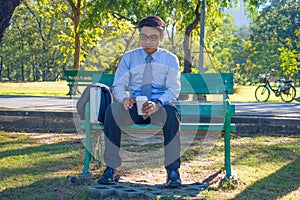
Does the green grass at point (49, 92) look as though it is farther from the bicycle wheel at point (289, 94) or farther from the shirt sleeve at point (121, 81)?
the shirt sleeve at point (121, 81)

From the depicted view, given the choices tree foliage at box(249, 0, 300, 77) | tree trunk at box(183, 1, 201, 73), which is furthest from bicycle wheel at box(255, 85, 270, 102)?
tree foliage at box(249, 0, 300, 77)

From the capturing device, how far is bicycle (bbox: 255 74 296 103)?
18750mm

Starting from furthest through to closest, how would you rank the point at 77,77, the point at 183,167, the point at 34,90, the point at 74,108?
the point at 34,90 → the point at 77,77 → the point at 74,108 → the point at 183,167

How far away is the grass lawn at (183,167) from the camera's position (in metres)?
3.84

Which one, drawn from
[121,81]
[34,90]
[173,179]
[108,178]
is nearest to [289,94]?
[34,90]

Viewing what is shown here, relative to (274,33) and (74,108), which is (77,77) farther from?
(274,33)

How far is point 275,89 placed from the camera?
19891 millimetres

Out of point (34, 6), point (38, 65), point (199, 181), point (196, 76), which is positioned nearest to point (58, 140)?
point (196, 76)

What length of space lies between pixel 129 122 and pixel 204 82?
134 centimetres

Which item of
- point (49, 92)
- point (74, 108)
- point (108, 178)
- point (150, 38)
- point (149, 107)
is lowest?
point (49, 92)

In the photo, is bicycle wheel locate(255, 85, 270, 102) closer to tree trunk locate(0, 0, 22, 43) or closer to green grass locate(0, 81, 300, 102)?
green grass locate(0, 81, 300, 102)

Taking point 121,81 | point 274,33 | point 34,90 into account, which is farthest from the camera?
point 274,33

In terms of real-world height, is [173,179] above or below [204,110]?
below

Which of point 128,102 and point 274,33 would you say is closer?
point 128,102
